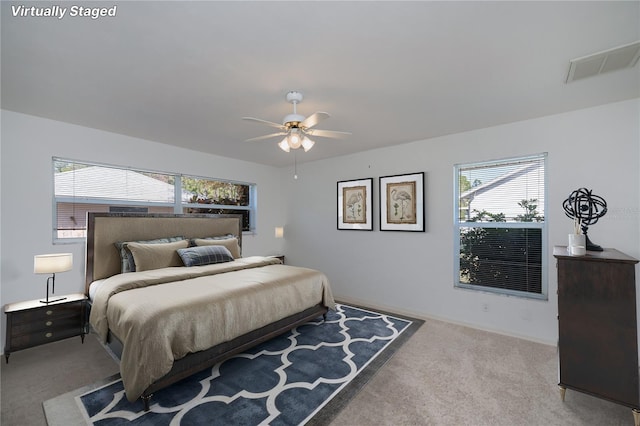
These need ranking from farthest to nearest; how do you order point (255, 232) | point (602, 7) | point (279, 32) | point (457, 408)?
point (255, 232) < point (457, 408) < point (279, 32) < point (602, 7)

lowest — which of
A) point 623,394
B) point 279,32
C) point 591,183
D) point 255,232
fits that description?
point 623,394

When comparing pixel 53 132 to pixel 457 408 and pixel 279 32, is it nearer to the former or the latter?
pixel 279 32

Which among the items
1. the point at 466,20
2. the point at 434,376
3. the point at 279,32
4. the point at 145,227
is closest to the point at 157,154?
the point at 145,227

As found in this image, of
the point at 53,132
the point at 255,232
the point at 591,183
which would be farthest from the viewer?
the point at 255,232

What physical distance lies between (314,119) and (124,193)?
3.11 metres

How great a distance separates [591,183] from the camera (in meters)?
2.91

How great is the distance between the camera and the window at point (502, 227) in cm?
327

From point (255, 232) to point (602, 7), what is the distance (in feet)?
16.6

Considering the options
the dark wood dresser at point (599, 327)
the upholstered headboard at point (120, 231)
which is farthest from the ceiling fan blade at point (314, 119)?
the upholstered headboard at point (120, 231)

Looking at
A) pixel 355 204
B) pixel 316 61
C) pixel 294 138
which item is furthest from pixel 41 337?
pixel 355 204

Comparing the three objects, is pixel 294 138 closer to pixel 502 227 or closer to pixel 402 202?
pixel 402 202

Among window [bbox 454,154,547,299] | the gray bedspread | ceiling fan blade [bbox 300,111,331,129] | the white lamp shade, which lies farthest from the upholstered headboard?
window [bbox 454,154,547,299]

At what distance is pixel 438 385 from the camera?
2.34m

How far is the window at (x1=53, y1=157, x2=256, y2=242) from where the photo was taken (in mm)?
3365
